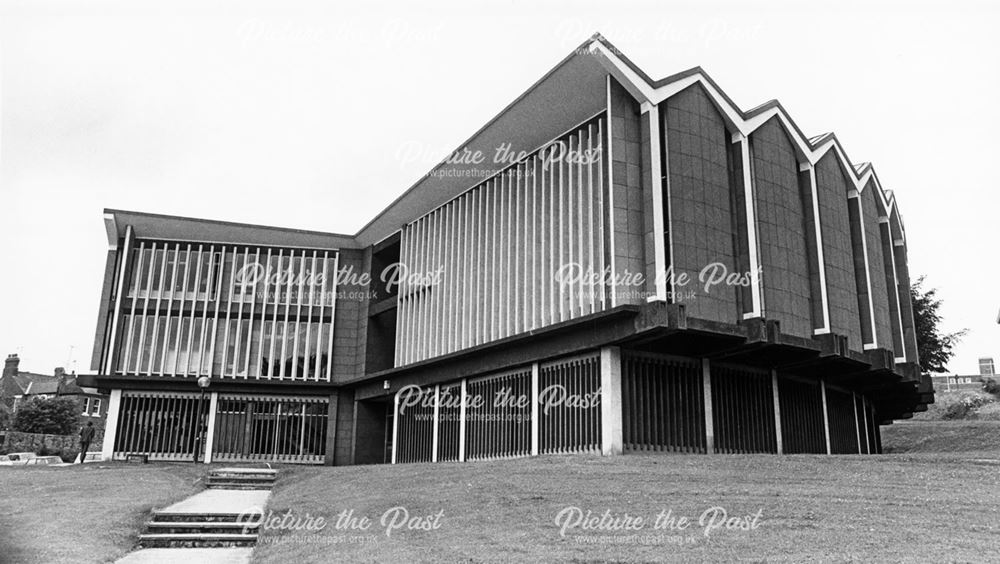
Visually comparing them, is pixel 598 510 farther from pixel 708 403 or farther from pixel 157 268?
pixel 157 268

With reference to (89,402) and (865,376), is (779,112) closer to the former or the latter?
(865,376)

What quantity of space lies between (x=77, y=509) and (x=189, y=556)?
4.00 metres

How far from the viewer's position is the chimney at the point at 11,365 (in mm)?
75875

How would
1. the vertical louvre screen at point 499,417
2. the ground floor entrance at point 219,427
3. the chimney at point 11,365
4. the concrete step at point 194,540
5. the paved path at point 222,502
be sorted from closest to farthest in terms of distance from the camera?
the concrete step at point 194,540 < the paved path at point 222,502 < the vertical louvre screen at point 499,417 < the ground floor entrance at point 219,427 < the chimney at point 11,365

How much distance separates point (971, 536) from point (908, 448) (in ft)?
88.3

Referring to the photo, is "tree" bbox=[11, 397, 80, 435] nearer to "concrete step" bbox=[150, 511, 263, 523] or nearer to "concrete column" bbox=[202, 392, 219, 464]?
"concrete column" bbox=[202, 392, 219, 464]

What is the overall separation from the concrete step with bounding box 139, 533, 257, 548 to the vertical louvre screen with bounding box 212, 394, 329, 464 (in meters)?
23.2

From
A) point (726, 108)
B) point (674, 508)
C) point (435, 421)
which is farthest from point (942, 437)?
point (674, 508)

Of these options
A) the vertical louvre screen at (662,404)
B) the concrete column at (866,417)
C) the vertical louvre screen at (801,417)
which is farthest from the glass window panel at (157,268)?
the concrete column at (866,417)

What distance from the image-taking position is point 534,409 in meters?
24.0

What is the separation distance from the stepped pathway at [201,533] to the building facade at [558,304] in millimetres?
9574

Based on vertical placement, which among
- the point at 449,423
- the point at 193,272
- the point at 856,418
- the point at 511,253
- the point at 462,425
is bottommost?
the point at 462,425

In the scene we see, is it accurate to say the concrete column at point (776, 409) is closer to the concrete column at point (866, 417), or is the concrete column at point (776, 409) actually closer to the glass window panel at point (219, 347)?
the concrete column at point (866, 417)

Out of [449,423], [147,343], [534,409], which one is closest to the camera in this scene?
[534,409]
